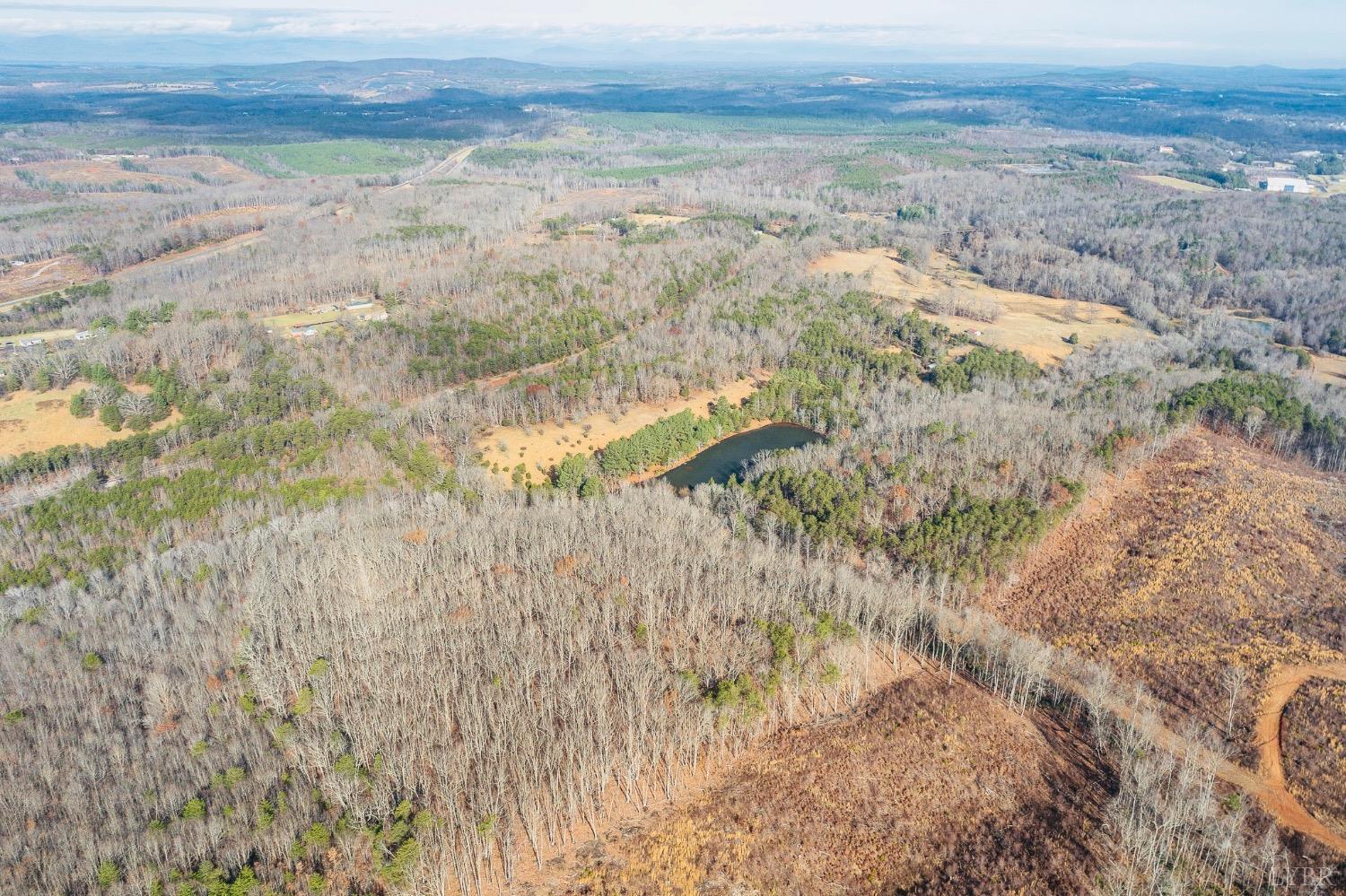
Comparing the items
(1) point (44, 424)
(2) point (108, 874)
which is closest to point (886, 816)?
(2) point (108, 874)

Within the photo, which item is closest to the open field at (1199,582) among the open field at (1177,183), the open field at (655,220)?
the open field at (655,220)

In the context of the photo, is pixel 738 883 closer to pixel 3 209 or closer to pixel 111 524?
pixel 111 524

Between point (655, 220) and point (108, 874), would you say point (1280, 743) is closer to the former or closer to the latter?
point (108, 874)

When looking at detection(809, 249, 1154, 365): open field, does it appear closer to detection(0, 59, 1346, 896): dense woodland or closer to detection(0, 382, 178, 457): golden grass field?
detection(0, 59, 1346, 896): dense woodland

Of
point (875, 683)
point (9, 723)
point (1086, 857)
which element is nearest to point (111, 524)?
point (9, 723)

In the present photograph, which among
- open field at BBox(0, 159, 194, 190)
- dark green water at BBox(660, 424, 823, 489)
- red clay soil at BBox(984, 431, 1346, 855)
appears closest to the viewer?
red clay soil at BBox(984, 431, 1346, 855)

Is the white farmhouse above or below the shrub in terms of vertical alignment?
above

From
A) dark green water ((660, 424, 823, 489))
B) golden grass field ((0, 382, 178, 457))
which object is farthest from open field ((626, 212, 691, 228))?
golden grass field ((0, 382, 178, 457))
